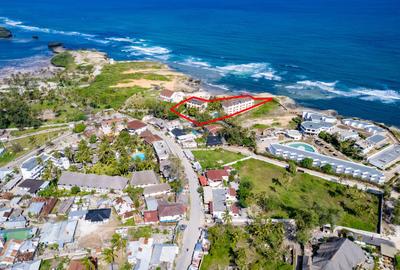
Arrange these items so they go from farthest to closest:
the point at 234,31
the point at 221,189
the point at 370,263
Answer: the point at 234,31, the point at 221,189, the point at 370,263

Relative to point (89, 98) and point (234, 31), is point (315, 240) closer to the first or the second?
point (89, 98)

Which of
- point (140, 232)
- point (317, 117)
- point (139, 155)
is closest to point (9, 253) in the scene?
point (140, 232)

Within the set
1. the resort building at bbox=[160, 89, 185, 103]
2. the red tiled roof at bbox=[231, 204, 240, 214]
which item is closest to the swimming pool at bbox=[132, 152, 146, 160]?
the red tiled roof at bbox=[231, 204, 240, 214]

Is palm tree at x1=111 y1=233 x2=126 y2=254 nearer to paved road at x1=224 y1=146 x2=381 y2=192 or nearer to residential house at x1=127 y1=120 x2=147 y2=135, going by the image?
paved road at x1=224 y1=146 x2=381 y2=192

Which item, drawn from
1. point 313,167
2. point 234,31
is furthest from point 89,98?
point 234,31

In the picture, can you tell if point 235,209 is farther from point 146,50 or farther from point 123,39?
point 123,39

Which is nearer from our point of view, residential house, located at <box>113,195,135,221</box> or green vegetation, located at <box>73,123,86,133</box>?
residential house, located at <box>113,195,135,221</box>
